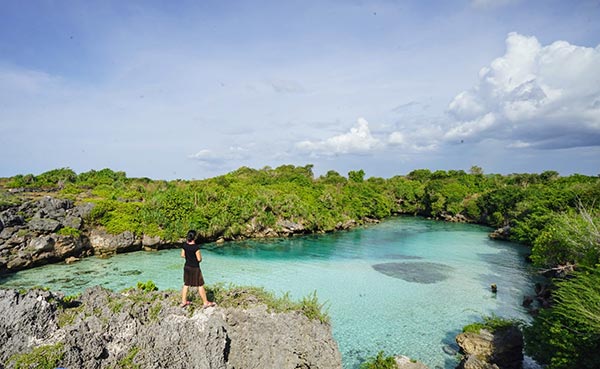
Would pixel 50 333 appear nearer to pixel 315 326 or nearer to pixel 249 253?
pixel 315 326

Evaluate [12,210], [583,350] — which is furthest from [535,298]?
[12,210]

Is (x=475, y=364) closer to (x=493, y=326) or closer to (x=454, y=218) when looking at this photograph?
(x=493, y=326)

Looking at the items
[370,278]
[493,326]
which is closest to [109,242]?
[370,278]

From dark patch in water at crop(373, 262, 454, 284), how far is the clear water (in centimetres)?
7

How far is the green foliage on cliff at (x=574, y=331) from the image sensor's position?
332 inches

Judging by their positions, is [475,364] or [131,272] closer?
[475,364]

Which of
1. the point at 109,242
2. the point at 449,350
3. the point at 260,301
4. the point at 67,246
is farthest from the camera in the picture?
the point at 109,242

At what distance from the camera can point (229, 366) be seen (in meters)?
6.81

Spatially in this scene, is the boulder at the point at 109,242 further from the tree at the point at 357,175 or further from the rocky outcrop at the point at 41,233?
the tree at the point at 357,175

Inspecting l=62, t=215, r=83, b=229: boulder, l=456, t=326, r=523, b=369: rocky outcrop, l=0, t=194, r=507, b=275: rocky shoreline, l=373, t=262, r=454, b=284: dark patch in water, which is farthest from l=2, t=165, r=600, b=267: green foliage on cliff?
l=373, t=262, r=454, b=284: dark patch in water

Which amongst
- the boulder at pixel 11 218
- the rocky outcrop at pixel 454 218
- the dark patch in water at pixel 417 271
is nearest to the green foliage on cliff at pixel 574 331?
the dark patch in water at pixel 417 271

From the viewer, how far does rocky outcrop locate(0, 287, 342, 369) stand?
19.6 feet

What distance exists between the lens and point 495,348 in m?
11.7

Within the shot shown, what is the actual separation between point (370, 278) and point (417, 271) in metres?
4.29
